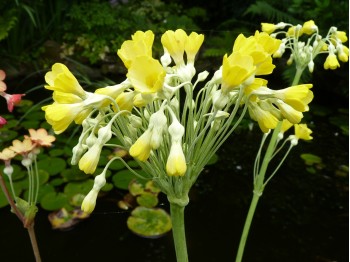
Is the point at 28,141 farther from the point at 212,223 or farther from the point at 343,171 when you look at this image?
the point at 343,171

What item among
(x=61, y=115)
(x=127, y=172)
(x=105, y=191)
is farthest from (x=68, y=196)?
(x=61, y=115)

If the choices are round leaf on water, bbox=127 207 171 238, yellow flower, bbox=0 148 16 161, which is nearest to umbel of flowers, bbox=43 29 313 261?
yellow flower, bbox=0 148 16 161

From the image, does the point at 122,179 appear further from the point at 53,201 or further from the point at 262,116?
the point at 262,116

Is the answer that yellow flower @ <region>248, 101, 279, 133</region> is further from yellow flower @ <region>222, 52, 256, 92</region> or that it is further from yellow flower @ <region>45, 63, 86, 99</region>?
yellow flower @ <region>45, 63, 86, 99</region>

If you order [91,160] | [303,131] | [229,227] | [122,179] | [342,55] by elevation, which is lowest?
[229,227]

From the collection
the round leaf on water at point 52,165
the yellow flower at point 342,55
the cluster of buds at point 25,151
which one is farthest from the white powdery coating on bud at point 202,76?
the round leaf on water at point 52,165

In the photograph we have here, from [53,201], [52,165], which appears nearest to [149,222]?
[53,201]

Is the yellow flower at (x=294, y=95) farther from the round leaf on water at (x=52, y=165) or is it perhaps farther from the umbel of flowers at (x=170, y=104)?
the round leaf on water at (x=52, y=165)
